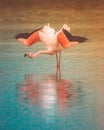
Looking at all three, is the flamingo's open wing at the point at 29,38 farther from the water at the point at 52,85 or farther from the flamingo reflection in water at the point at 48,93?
the flamingo reflection in water at the point at 48,93

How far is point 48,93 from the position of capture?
595cm

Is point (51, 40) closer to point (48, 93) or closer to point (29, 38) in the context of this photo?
point (29, 38)

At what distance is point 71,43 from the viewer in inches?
290

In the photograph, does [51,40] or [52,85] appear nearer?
[52,85]

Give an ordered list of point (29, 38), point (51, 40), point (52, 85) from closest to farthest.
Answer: point (52, 85) → point (51, 40) → point (29, 38)

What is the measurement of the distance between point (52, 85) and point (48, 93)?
0.91ft

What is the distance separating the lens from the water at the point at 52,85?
5266mm

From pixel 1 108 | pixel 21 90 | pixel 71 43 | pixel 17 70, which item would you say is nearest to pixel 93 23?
pixel 71 43

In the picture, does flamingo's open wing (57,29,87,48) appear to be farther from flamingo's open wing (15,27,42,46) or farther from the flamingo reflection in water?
the flamingo reflection in water

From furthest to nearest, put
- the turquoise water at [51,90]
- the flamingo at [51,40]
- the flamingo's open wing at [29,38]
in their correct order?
the flamingo's open wing at [29,38], the flamingo at [51,40], the turquoise water at [51,90]

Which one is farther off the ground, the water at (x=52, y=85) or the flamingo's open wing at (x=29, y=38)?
the flamingo's open wing at (x=29, y=38)

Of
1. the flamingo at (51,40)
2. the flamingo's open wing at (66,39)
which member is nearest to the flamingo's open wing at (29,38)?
the flamingo at (51,40)

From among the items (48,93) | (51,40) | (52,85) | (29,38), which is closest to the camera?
(48,93)

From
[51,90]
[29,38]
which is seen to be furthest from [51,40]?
[51,90]
